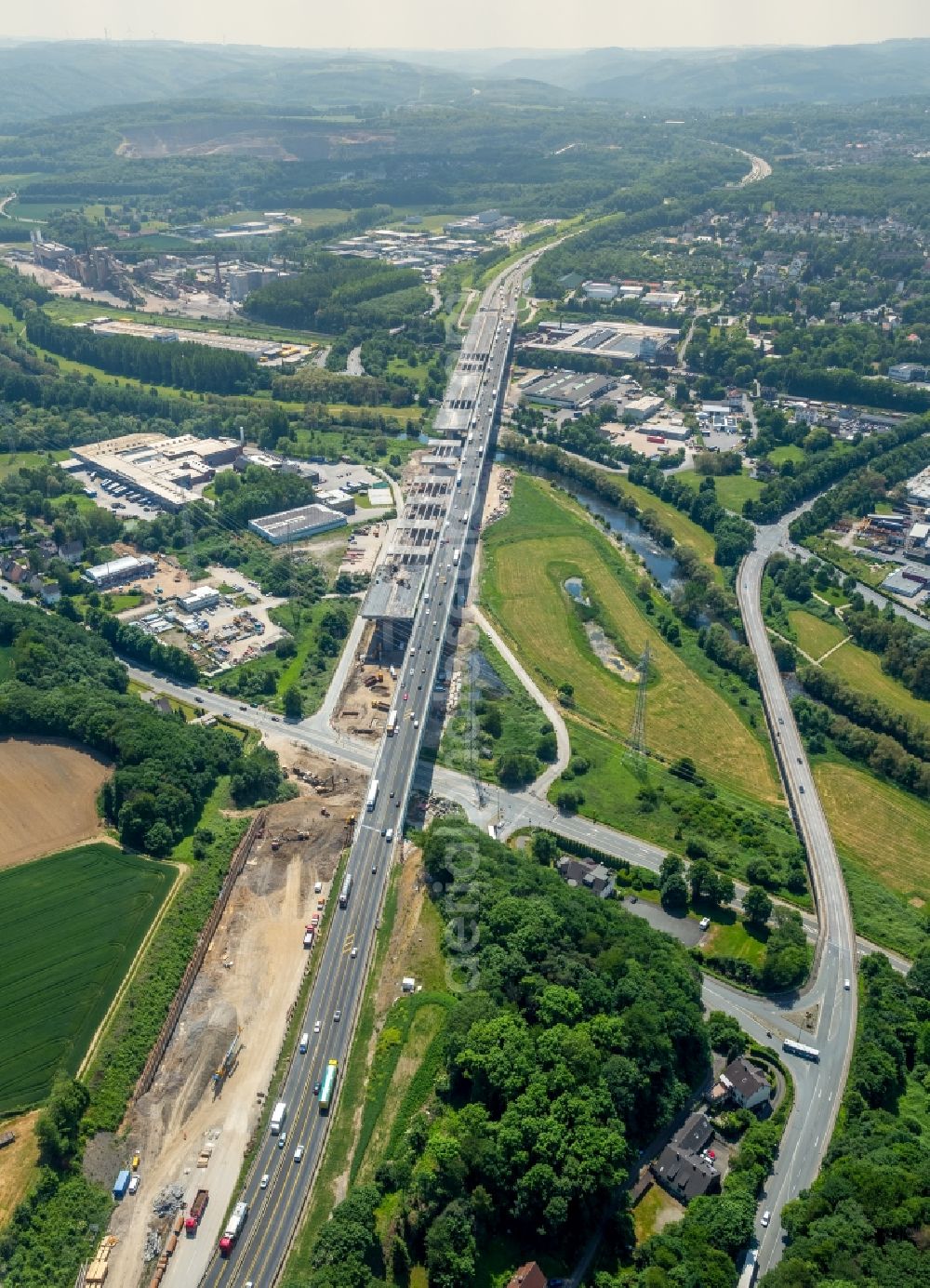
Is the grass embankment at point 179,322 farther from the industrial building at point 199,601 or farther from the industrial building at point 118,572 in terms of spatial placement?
the industrial building at point 199,601

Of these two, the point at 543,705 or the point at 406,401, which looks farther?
the point at 406,401

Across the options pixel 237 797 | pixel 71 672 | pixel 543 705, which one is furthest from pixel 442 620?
pixel 71 672

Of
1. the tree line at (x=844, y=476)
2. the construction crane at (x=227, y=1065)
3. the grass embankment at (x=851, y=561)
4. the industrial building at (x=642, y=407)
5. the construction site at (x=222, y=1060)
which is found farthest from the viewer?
the industrial building at (x=642, y=407)

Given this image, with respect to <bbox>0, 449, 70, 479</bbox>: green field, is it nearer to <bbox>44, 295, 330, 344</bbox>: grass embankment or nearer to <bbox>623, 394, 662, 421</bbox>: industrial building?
<bbox>44, 295, 330, 344</bbox>: grass embankment

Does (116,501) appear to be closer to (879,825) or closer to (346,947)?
(346,947)

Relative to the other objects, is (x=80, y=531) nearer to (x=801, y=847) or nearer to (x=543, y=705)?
(x=543, y=705)

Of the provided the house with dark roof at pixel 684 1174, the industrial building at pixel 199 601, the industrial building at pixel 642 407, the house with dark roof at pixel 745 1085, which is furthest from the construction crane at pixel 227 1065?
the industrial building at pixel 642 407
